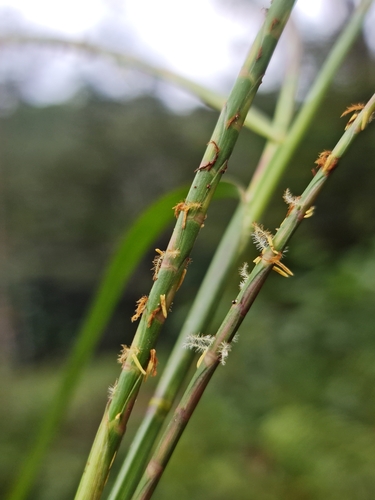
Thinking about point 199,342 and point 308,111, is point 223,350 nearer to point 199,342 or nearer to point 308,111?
point 199,342

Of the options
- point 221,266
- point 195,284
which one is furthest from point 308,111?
point 195,284

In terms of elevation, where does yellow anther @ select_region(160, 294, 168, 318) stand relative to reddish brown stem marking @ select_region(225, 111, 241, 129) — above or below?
below

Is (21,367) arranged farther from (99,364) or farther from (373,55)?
(373,55)

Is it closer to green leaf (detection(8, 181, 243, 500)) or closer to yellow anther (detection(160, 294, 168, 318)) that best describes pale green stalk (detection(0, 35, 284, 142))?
green leaf (detection(8, 181, 243, 500))

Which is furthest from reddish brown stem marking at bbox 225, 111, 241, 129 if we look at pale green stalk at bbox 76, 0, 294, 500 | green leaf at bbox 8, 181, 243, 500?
green leaf at bbox 8, 181, 243, 500

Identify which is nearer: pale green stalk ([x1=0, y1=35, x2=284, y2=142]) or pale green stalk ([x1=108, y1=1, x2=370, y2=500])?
pale green stalk ([x1=108, y1=1, x2=370, y2=500])

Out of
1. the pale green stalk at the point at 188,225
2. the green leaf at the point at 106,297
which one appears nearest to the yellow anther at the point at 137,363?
the pale green stalk at the point at 188,225

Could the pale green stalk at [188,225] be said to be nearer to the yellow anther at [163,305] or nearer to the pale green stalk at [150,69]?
the yellow anther at [163,305]

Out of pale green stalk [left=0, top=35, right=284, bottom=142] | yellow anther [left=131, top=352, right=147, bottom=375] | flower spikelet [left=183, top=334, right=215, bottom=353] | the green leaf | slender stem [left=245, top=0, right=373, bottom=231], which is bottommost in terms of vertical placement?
yellow anther [left=131, top=352, right=147, bottom=375]
